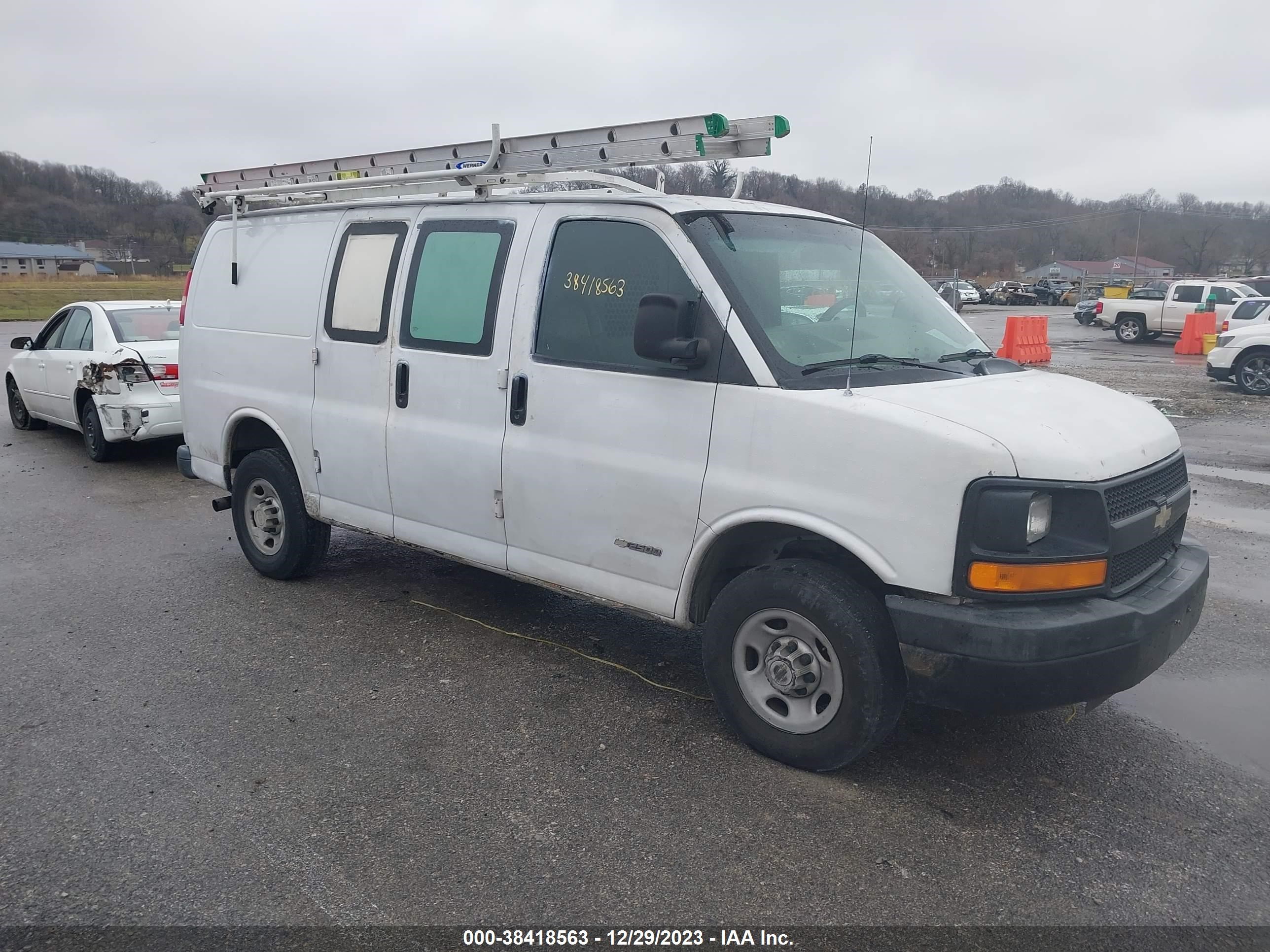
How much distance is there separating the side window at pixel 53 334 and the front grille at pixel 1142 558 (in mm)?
10629

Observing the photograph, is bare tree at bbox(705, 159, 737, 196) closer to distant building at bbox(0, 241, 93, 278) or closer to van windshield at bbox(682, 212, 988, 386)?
van windshield at bbox(682, 212, 988, 386)

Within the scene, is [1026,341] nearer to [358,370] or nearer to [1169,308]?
[1169,308]

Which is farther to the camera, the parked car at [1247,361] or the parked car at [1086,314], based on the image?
the parked car at [1086,314]

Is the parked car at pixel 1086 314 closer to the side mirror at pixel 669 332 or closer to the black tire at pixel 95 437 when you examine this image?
the black tire at pixel 95 437

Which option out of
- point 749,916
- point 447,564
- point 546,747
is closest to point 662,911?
point 749,916

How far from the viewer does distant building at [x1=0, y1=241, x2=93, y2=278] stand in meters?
88.3

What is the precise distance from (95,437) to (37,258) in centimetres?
Answer: 10635

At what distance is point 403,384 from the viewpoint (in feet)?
16.0

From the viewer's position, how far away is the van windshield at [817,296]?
12.6 ft

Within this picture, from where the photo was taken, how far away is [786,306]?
397cm

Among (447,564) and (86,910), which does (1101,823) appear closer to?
(86,910)

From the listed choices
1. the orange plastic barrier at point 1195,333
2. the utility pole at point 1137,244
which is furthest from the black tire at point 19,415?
the utility pole at point 1137,244

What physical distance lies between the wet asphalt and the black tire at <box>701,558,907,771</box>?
148 mm

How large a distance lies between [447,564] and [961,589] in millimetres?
4052
